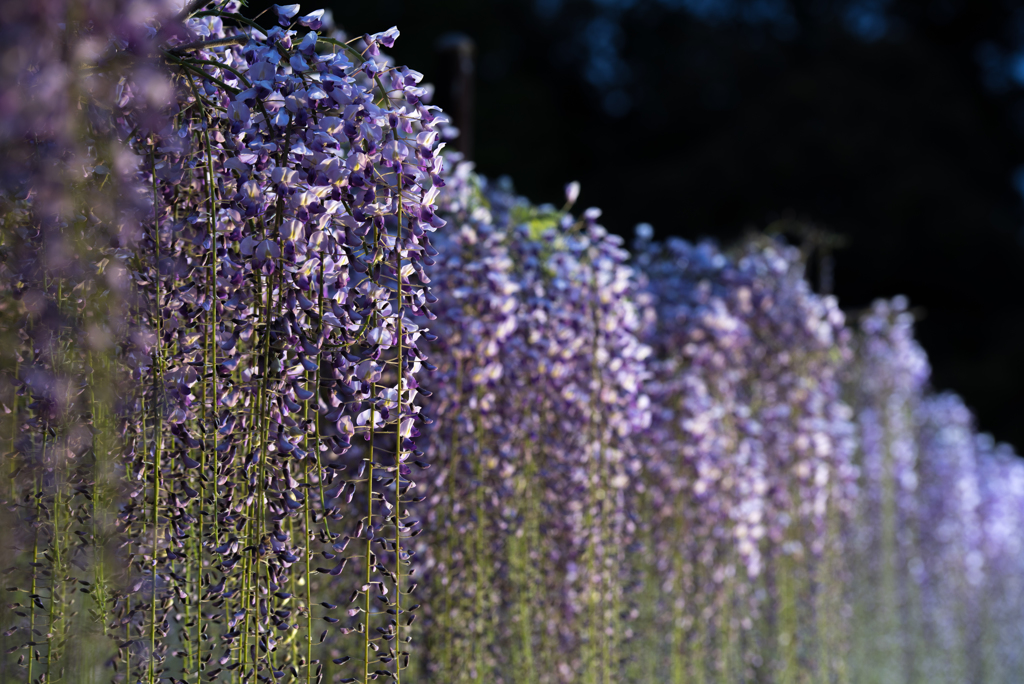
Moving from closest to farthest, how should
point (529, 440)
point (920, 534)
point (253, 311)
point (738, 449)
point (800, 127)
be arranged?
point (253, 311) → point (529, 440) → point (738, 449) → point (920, 534) → point (800, 127)

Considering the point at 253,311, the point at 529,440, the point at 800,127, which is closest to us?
the point at 253,311

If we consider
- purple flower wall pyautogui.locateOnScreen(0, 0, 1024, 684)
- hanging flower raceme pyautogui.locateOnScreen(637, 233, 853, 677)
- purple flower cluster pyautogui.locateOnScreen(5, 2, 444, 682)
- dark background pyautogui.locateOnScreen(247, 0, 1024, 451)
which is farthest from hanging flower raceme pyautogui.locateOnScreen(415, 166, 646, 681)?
dark background pyautogui.locateOnScreen(247, 0, 1024, 451)

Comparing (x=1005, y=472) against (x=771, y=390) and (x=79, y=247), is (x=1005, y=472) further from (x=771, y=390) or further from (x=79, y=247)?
(x=79, y=247)

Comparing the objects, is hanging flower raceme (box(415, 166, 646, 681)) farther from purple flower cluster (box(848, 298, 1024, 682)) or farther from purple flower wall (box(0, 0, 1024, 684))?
purple flower cluster (box(848, 298, 1024, 682))

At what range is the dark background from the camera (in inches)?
365

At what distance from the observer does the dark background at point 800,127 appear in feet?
30.5

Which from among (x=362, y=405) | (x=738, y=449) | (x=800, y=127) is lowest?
(x=362, y=405)

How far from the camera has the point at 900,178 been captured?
372 inches

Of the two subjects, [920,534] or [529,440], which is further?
[920,534]

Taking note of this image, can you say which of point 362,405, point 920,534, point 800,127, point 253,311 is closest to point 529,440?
point 362,405

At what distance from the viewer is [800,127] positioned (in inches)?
384

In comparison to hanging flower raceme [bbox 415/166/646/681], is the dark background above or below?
above

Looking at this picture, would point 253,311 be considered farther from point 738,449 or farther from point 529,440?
point 738,449

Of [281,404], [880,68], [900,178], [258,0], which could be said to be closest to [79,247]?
[281,404]
